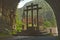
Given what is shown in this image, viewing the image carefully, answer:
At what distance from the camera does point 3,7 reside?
1042 centimetres

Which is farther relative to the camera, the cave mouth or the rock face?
the rock face

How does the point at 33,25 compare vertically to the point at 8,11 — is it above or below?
below

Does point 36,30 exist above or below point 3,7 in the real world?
below

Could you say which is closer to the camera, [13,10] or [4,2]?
[4,2]

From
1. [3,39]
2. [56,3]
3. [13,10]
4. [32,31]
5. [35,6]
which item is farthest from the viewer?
[13,10]

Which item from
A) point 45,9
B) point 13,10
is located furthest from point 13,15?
point 45,9

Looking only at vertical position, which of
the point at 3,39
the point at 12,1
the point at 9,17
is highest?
the point at 12,1

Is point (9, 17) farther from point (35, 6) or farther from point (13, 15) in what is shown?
point (35, 6)

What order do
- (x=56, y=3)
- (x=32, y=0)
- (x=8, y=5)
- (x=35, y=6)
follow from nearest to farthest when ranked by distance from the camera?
(x=56, y=3) → (x=35, y=6) → (x=8, y=5) → (x=32, y=0)

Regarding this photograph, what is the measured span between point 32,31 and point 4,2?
223 centimetres

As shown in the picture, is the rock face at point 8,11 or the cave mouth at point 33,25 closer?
the cave mouth at point 33,25

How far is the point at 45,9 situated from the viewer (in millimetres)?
19094

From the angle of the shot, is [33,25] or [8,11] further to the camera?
[8,11]

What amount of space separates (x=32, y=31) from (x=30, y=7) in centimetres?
168
